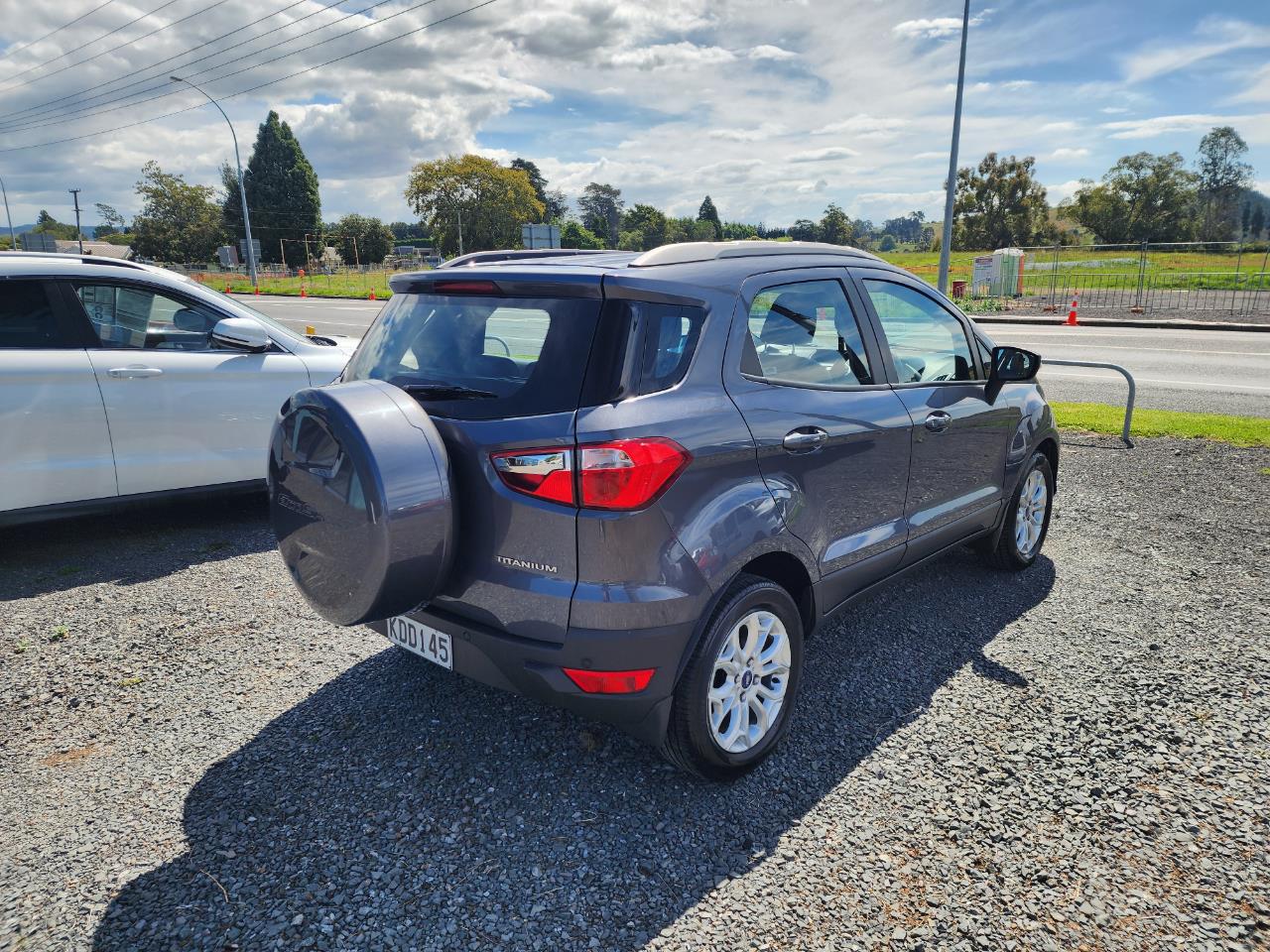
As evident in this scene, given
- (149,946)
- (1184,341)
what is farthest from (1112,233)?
(149,946)

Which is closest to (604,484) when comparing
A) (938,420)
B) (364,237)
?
(938,420)

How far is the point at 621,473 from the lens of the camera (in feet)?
7.78

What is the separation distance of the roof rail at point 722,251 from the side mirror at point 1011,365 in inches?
44.1

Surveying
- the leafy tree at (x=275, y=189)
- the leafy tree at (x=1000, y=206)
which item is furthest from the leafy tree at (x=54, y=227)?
the leafy tree at (x=1000, y=206)

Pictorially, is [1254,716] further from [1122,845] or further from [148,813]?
[148,813]

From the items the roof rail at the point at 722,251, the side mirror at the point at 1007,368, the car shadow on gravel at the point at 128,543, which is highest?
the roof rail at the point at 722,251

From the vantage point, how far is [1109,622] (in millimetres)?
4121

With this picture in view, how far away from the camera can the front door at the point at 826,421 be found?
2.85 m

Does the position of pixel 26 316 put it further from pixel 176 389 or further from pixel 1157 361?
pixel 1157 361

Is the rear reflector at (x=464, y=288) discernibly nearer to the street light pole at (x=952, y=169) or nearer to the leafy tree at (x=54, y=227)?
the street light pole at (x=952, y=169)

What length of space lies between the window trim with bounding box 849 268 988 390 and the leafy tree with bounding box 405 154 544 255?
7787 centimetres

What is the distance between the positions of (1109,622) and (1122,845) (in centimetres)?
186

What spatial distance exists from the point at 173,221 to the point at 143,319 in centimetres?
8387

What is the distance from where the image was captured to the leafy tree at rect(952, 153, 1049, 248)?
2982 inches
